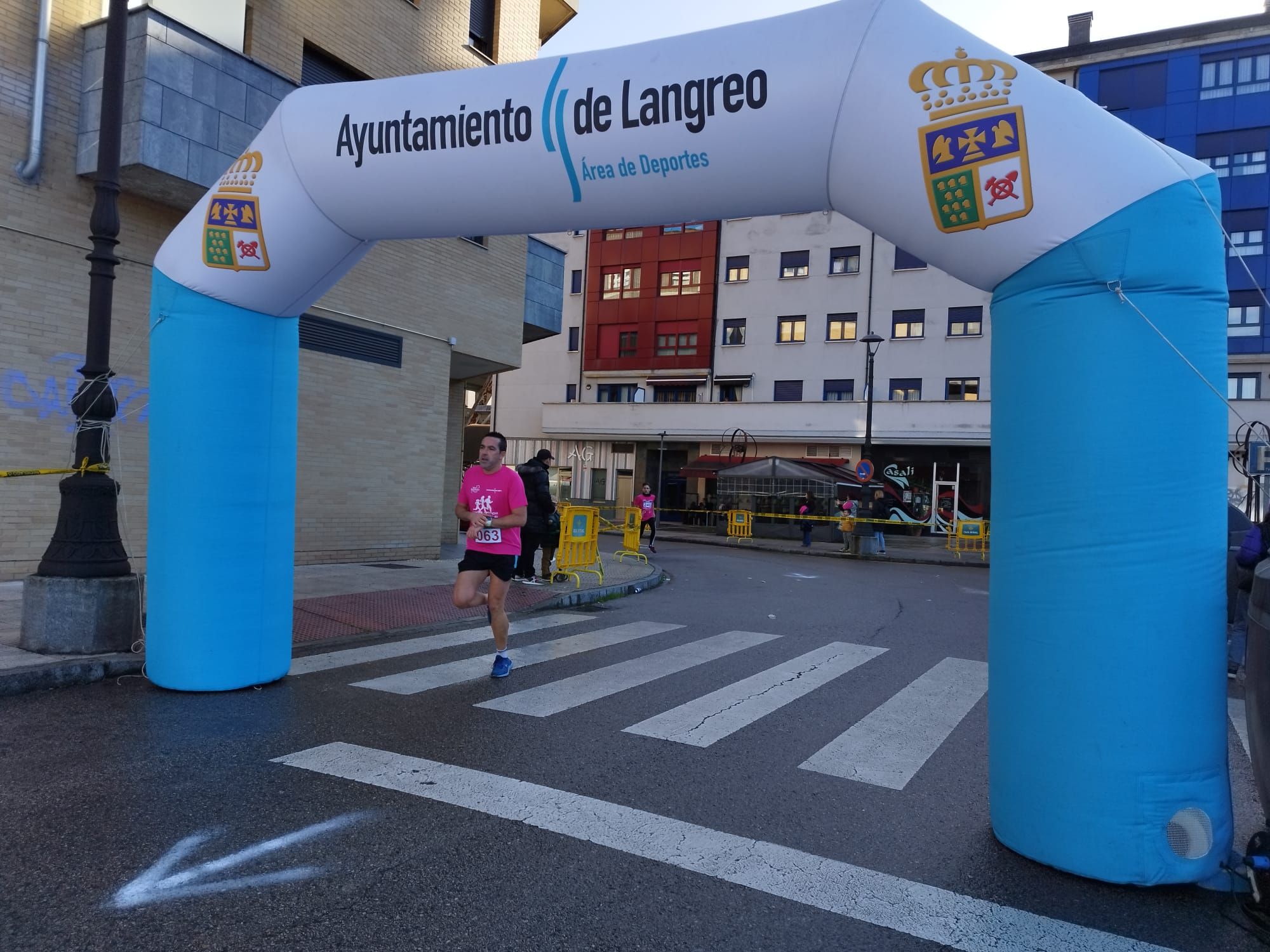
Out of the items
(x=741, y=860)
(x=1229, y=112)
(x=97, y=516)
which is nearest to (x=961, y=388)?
(x=1229, y=112)

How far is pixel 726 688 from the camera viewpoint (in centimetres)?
645

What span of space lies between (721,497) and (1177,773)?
97.8 ft

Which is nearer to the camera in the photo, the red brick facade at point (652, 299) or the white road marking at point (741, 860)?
the white road marking at point (741, 860)

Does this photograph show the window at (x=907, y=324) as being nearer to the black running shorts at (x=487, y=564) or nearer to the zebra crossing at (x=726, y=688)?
the zebra crossing at (x=726, y=688)

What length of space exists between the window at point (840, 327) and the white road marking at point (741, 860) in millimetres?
32865

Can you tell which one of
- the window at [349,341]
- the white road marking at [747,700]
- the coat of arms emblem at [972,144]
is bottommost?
the white road marking at [747,700]

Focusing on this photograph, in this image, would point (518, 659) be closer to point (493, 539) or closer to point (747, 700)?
point (493, 539)

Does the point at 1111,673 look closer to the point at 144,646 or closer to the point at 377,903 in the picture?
the point at 377,903

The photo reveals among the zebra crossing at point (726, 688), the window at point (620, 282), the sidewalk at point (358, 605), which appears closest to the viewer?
the zebra crossing at point (726, 688)

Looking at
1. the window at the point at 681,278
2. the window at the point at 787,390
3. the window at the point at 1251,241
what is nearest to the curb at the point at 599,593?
the window at the point at 787,390

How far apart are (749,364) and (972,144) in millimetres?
33872

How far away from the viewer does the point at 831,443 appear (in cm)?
3397

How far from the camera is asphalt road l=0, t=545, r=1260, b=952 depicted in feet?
9.48

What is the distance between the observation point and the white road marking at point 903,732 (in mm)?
4668
